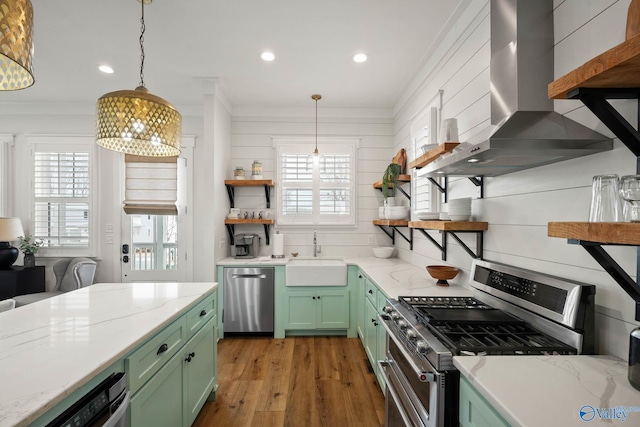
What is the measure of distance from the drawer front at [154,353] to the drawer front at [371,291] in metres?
1.49

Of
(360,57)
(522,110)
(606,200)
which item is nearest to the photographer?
(606,200)

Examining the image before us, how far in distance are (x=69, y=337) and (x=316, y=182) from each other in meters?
3.20

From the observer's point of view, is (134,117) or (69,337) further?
(134,117)

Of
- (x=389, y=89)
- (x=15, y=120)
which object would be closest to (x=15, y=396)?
(x=389, y=89)

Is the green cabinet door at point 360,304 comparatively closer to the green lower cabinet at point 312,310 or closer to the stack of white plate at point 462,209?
the green lower cabinet at point 312,310

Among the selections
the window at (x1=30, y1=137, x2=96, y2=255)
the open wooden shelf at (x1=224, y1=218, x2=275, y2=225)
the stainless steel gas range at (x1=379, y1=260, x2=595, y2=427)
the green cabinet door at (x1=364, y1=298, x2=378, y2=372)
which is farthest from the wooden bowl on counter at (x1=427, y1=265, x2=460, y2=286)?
the window at (x1=30, y1=137, x2=96, y2=255)

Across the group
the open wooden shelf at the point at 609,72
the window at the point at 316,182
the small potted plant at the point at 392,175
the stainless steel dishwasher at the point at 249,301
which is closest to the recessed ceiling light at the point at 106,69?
the window at the point at 316,182

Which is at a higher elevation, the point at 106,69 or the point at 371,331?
the point at 106,69

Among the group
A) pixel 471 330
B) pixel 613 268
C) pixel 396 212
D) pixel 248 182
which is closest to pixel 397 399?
pixel 471 330

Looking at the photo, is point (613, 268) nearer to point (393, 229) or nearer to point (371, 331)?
point (371, 331)

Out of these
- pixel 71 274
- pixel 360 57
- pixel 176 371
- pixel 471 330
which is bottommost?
pixel 176 371

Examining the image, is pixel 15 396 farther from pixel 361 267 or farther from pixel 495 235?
pixel 361 267

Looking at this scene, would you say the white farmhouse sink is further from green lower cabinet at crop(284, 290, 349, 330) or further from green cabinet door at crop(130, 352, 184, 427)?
green cabinet door at crop(130, 352, 184, 427)

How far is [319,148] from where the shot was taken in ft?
13.6
